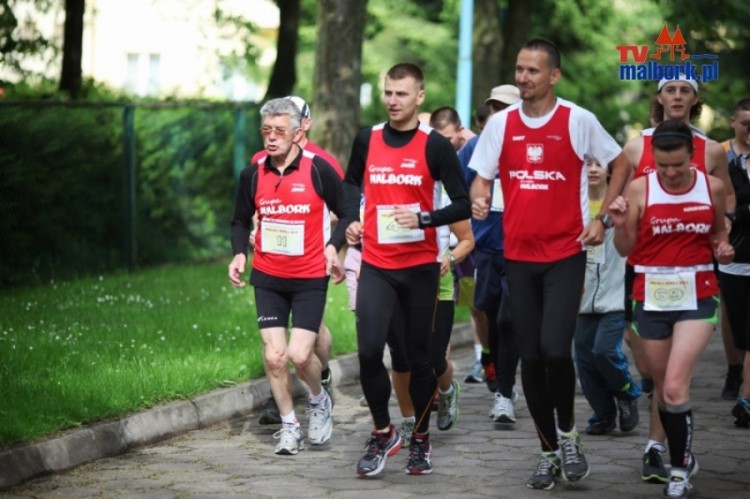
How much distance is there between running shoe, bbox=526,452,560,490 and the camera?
7934 millimetres

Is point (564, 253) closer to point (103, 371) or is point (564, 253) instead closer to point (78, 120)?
point (103, 371)

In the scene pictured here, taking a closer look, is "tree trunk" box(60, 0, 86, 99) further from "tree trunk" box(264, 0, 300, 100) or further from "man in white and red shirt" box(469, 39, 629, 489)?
"man in white and red shirt" box(469, 39, 629, 489)

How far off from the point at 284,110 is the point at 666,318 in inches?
105

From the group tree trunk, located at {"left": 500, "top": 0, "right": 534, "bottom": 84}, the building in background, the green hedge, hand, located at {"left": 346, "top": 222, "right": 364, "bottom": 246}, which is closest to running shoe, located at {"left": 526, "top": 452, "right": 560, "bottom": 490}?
hand, located at {"left": 346, "top": 222, "right": 364, "bottom": 246}

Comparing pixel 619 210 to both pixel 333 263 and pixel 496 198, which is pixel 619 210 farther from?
pixel 496 198

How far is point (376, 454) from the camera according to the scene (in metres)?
8.37

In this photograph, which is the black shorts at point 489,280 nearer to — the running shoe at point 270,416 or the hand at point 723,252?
the running shoe at point 270,416

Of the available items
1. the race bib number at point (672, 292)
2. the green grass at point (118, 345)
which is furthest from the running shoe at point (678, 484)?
the green grass at point (118, 345)

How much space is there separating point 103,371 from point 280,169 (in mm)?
2210

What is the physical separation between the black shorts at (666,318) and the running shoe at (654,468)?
690 millimetres

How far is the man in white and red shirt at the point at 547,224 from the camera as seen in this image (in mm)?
7852

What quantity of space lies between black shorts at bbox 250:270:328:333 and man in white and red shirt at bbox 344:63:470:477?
788 millimetres

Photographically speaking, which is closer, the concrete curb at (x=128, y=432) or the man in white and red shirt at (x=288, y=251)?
the concrete curb at (x=128, y=432)

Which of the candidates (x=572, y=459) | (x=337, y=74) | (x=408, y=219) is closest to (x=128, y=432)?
(x=408, y=219)
